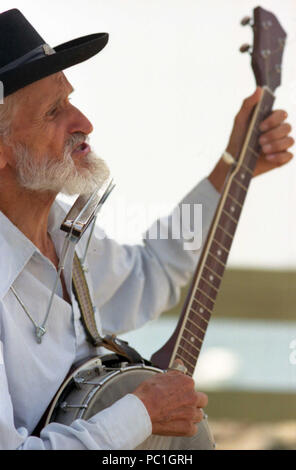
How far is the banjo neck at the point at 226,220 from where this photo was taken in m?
1.70

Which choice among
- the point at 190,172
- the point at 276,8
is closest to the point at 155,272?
the point at 190,172

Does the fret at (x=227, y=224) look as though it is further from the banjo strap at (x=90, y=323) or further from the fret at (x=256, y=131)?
the banjo strap at (x=90, y=323)

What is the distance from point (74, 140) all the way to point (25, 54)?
0.21 meters

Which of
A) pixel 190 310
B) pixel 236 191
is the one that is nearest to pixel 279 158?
pixel 236 191

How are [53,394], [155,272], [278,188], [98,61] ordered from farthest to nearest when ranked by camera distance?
[278,188], [98,61], [155,272], [53,394]

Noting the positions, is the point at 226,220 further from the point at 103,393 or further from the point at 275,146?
the point at 103,393

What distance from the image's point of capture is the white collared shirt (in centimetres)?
136

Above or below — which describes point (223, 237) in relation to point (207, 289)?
above

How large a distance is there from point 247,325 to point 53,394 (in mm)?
1775

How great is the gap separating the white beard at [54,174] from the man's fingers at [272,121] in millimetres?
496

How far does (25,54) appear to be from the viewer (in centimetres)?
155

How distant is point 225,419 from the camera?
3092 mm
